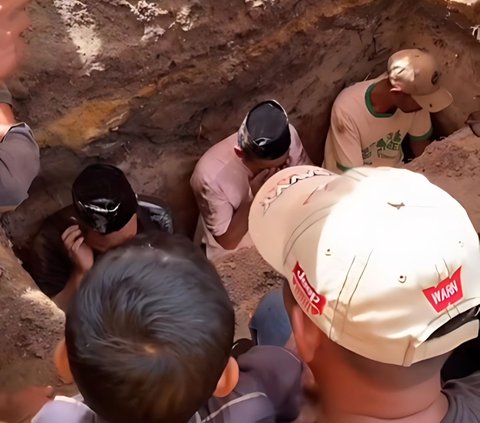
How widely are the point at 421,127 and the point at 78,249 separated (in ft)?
5.83

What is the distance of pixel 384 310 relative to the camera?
3.49 ft

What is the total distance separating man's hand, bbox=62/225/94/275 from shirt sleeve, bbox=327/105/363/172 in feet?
4.33

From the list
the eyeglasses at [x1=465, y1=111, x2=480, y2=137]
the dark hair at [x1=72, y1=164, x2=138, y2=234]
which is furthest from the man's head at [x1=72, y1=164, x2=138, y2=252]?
the eyeglasses at [x1=465, y1=111, x2=480, y2=137]

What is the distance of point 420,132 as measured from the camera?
3.28m

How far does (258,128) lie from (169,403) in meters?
1.80

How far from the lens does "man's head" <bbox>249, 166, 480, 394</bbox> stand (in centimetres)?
106

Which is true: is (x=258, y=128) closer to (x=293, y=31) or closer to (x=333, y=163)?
(x=293, y=31)

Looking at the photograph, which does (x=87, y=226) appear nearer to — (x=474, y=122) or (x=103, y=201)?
(x=103, y=201)

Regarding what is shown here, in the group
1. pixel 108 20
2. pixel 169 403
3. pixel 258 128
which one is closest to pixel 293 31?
pixel 258 128

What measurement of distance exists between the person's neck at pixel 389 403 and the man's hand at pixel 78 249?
51.2 inches

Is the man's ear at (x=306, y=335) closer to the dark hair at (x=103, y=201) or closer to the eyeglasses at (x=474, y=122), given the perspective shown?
the dark hair at (x=103, y=201)

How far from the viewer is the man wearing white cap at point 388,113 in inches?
117

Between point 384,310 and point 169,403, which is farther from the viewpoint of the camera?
point 384,310

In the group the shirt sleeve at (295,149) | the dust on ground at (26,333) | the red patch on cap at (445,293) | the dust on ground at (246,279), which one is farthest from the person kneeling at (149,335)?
the shirt sleeve at (295,149)
